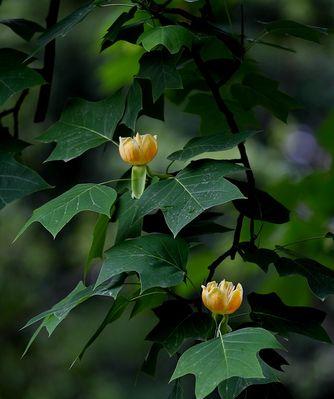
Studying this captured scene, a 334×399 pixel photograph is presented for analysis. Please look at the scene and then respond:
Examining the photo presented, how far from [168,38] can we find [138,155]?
152 millimetres

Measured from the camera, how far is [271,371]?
865 millimetres

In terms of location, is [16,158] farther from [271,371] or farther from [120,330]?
[120,330]

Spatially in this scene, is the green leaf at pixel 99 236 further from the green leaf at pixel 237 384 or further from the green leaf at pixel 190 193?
the green leaf at pixel 237 384

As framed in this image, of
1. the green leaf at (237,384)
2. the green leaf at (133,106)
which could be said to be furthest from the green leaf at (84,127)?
the green leaf at (237,384)

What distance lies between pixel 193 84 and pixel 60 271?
327cm

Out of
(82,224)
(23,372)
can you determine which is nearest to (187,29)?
(23,372)

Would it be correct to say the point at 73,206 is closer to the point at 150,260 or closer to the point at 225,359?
the point at 150,260

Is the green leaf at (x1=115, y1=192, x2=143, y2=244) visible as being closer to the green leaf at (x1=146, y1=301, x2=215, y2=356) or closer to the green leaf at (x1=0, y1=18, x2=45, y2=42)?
the green leaf at (x1=146, y1=301, x2=215, y2=356)

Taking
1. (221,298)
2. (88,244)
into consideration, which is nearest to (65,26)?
(221,298)

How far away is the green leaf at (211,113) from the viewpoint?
4.45 feet

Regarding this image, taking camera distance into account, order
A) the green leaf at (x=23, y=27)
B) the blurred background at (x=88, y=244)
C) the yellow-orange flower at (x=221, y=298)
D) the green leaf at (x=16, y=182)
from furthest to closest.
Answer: the blurred background at (x=88, y=244)
the green leaf at (x=23, y=27)
the green leaf at (x=16, y=182)
the yellow-orange flower at (x=221, y=298)

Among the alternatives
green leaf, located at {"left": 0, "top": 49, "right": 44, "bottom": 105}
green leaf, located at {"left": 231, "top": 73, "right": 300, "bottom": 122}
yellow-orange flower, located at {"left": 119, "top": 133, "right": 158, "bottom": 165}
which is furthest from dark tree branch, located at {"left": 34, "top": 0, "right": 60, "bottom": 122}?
yellow-orange flower, located at {"left": 119, "top": 133, "right": 158, "bottom": 165}

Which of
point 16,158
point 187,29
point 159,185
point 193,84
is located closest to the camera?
point 159,185

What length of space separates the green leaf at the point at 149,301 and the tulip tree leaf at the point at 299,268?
12 centimetres
